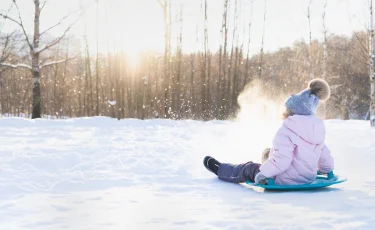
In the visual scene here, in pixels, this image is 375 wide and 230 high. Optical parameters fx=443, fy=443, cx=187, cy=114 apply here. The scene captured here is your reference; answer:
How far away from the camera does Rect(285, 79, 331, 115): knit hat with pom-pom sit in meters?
3.71

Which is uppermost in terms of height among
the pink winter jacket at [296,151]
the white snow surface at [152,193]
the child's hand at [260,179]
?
the pink winter jacket at [296,151]

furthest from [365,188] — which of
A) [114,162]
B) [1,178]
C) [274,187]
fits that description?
[1,178]

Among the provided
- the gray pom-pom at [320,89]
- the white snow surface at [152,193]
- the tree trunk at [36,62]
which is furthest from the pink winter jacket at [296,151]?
the tree trunk at [36,62]

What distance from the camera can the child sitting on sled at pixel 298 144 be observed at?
11.9 feet

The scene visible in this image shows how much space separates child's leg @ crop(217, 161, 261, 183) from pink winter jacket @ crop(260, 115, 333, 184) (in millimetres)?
293

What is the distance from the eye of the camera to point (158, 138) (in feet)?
26.8

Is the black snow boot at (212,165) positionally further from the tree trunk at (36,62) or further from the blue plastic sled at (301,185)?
the tree trunk at (36,62)

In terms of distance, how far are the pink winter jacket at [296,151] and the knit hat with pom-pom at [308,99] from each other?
7 centimetres

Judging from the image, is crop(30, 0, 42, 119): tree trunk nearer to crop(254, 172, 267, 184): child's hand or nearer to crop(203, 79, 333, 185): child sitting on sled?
crop(203, 79, 333, 185): child sitting on sled

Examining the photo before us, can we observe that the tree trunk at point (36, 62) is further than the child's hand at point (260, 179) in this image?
Yes

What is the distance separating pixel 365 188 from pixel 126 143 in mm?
4223

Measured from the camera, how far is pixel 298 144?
3.63 meters

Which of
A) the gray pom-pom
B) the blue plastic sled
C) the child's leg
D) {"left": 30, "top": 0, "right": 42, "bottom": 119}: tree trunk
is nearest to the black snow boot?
the child's leg

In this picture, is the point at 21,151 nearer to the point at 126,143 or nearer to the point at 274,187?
the point at 126,143
